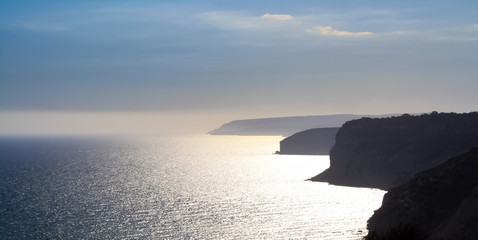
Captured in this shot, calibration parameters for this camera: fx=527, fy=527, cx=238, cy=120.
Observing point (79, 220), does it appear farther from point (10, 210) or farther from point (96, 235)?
point (10, 210)

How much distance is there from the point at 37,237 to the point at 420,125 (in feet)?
446

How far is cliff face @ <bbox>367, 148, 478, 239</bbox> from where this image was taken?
81500 mm

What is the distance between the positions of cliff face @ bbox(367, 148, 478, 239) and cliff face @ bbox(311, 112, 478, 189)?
52164mm

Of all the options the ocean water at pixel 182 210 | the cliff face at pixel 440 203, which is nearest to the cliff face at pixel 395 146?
the ocean water at pixel 182 210

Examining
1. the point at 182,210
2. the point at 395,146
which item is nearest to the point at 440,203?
the point at 182,210

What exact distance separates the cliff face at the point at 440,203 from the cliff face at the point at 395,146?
52164 mm

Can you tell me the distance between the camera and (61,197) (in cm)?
15025

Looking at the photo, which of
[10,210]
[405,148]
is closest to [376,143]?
[405,148]

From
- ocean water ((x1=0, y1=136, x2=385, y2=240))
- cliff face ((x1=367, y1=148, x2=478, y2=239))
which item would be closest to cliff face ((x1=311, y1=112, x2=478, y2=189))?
ocean water ((x1=0, y1=136, x2=385, y2=240))

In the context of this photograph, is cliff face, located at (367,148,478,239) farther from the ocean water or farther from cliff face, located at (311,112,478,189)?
cliff face, located at (311,112,478,189)

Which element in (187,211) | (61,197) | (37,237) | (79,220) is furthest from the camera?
(61,197)

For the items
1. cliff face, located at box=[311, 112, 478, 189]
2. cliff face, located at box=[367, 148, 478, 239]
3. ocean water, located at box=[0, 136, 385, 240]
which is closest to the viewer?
cliff face, located at box=[367, 148, 478, 239]

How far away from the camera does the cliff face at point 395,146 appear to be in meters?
160

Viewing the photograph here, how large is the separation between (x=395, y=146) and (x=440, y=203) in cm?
8448
